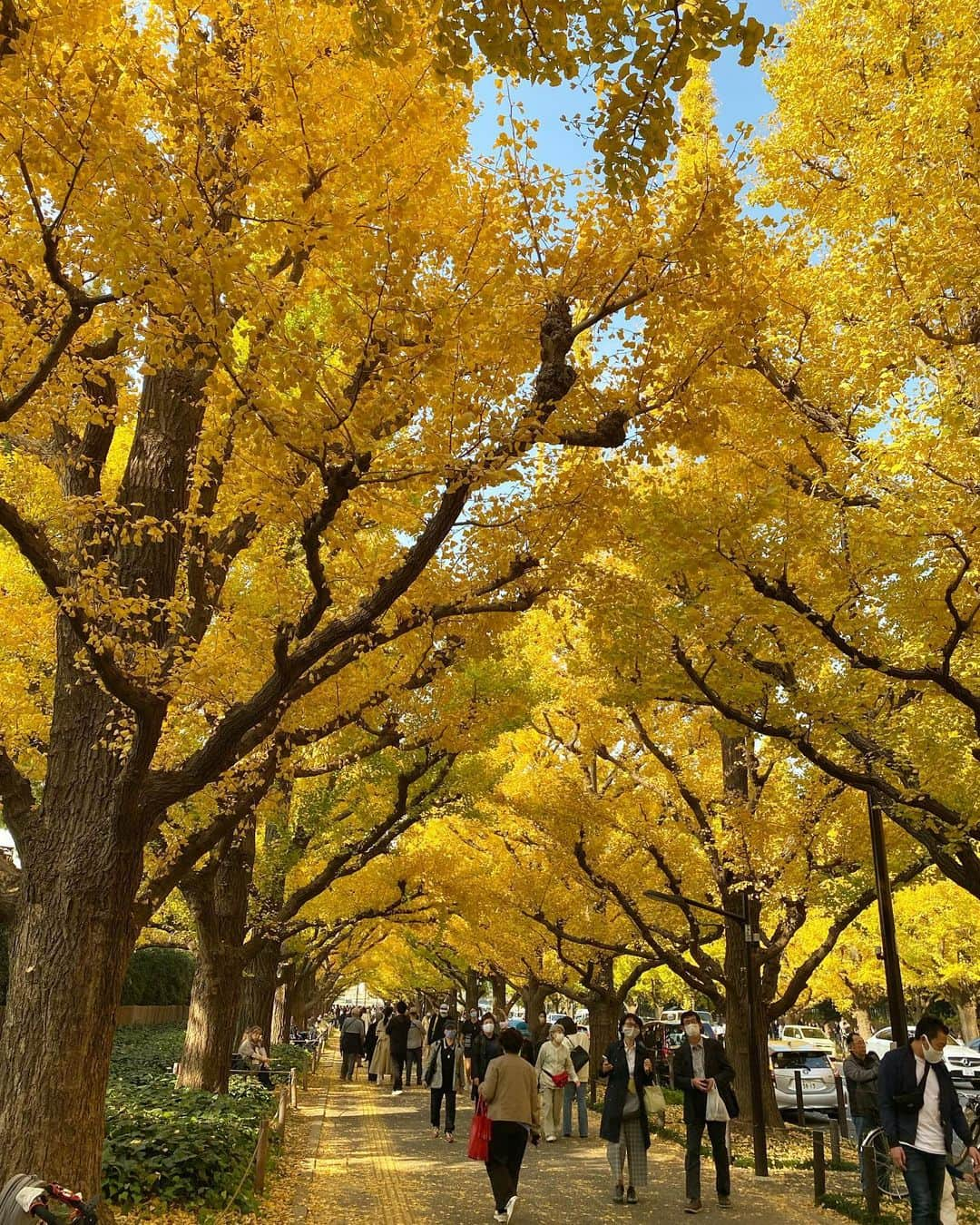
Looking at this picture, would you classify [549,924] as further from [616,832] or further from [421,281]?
[421,281]

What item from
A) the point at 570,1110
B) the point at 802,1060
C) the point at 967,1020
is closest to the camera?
the point at 570,1110

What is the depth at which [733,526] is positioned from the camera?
22.3 feet

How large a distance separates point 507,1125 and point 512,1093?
0.24 meters

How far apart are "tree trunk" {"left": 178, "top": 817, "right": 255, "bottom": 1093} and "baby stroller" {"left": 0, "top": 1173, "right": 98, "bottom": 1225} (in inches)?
263

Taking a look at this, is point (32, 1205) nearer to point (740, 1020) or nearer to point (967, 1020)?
point (740, 1020)

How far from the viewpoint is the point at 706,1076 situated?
815 centimetres

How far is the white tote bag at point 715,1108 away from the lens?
7969mm

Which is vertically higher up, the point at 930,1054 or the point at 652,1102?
the point at 930,1054

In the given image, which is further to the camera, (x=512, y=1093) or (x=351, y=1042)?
(x=351, y=1042)

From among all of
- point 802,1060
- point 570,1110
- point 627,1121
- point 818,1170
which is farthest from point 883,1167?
point 802,1060

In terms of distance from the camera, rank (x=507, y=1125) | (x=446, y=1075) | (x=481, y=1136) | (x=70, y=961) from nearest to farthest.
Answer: (x=70, y=961) < (x=507, y=1125) < (x=481, y=1136) < (x=446, y=1075)

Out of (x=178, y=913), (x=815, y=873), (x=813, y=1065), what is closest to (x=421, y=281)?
(x=815, y=873)

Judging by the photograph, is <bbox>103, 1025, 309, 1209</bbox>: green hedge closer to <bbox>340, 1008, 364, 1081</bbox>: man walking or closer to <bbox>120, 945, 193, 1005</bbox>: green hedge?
<bbox>340, 1008, 364, 1081</bbox>: man walking

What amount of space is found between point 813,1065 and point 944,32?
18.1m
